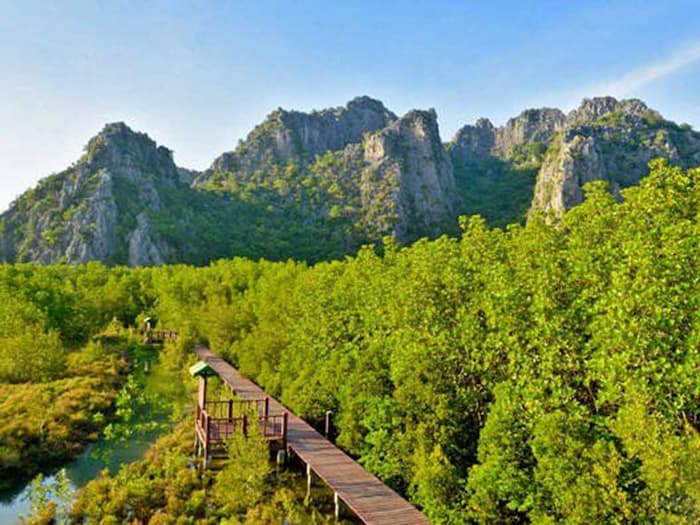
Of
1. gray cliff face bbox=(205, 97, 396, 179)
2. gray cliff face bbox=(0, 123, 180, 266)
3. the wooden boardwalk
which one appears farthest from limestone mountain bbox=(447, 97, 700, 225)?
the wooden boardwalk

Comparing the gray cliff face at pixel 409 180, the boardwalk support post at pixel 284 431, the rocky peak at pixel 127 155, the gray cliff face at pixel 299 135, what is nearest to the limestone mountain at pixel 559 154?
the gray cliff face at pixel 409 180

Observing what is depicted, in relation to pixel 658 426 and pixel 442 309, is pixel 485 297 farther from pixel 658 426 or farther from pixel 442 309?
pixel 658 426

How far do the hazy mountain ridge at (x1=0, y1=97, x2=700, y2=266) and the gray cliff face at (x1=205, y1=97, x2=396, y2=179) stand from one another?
1.46 feet

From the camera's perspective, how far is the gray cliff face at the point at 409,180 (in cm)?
11794

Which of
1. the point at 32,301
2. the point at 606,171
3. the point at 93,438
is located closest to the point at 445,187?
the point at 606,171

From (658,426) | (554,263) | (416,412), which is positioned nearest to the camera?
(658,426)

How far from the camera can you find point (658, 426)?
34.7 feet

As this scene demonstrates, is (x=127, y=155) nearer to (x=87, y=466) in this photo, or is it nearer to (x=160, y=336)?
(x=160, y=336)

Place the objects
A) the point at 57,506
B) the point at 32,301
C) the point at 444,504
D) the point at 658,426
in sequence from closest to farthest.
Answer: the point at 658,426 → the point at 444,504 → the point at 57,506 → the point at 32,301

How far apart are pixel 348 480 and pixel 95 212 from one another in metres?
99.0

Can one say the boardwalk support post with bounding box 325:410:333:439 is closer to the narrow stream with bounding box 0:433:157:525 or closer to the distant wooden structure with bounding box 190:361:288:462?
the distant wooden structure with bounding box 190:361:288:462

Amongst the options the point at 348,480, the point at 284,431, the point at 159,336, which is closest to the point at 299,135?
the point at 159,336

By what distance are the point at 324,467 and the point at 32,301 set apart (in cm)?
3526

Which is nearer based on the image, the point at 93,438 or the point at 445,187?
the point at 93,438
